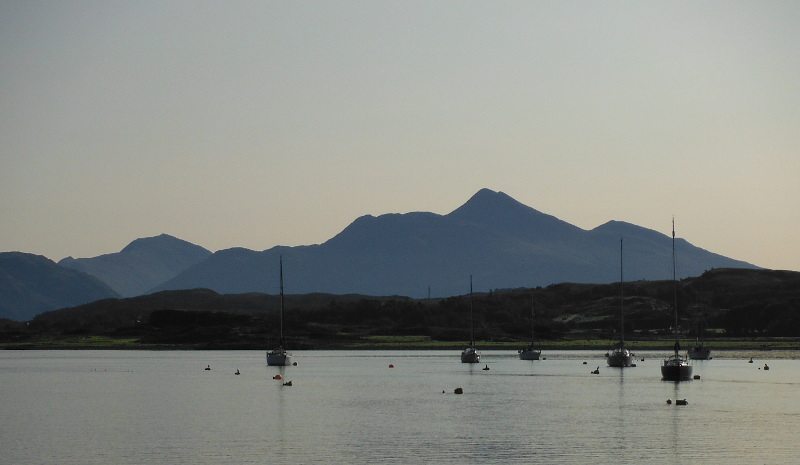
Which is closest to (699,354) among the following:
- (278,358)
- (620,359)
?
(620,359)

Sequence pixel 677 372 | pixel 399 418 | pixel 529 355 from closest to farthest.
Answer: pixel 399 418, pixel 677 372, pixel 529 355

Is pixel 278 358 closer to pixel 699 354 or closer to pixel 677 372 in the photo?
pixel 677 372

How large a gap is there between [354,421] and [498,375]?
66695mm

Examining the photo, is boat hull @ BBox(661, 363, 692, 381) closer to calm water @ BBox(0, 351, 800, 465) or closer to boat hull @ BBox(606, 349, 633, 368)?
calm water @ BBox(0, 351, 800, 465)

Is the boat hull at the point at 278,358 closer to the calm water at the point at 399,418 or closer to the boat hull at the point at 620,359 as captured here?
the calm water at the point at 399,418

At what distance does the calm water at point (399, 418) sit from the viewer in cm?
5906

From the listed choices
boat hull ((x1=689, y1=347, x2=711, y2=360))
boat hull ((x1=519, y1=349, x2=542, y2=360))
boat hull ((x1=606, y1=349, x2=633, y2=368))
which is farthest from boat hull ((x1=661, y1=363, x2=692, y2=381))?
boat hull ((x1=519, y1=349, x2=542, y2=360))

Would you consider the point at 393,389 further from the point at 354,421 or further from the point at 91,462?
the point at 91,462

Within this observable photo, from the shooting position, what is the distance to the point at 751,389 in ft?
360

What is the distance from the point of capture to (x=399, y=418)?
259 feet

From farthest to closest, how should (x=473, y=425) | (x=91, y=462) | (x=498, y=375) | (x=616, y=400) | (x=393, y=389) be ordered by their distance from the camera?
(x=498, y=375), (x=393, y=389), (x=616, y=400), (x=473, y=425), (x=91, y=462)

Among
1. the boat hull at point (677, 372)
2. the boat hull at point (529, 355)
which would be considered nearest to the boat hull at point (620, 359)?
the boat hull at point (529, 355)

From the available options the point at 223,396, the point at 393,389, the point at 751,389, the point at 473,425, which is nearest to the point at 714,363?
the point at 751,389

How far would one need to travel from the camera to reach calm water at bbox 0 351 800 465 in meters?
59.1
